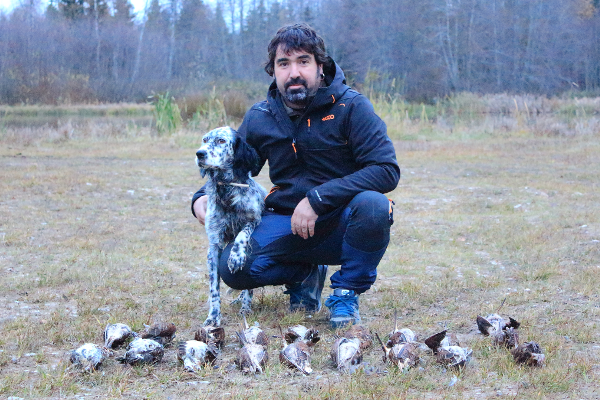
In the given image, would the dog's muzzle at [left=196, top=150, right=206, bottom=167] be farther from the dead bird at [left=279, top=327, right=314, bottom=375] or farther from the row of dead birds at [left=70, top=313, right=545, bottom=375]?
the dead bird at [left=279, top=327, right=314, bottom=375]

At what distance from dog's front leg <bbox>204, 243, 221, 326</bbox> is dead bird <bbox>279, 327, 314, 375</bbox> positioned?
80 cm

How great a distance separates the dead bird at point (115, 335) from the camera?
Answer: 2762mm

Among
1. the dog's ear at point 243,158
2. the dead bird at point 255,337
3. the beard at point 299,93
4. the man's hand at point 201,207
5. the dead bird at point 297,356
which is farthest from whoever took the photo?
the man's hand at point 201,207

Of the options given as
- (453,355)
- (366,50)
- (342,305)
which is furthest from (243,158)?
(366,50)

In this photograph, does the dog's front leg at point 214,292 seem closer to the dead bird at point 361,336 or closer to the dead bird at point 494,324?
the dead bird at point 361,336

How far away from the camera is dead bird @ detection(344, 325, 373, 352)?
2.77m

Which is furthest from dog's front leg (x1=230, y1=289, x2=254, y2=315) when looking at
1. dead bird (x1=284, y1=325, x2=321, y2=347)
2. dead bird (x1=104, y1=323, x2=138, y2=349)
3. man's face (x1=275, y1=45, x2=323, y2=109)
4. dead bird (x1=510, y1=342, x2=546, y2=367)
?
dead bird (x1=510, y1=342, x2=546, y2=367)

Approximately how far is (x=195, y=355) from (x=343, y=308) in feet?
3.01

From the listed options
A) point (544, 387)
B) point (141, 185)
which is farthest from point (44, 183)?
point (544, 387)

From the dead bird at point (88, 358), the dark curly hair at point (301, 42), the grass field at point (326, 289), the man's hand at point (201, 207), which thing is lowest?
the grass field at point (326, 289)

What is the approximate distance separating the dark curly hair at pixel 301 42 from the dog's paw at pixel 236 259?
105 cm

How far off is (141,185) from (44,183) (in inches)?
48.5

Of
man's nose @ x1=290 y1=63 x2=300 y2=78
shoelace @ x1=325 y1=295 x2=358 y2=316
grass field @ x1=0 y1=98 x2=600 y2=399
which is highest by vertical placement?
man's nose @ x1=290 y1=63 x2=300 y2=78

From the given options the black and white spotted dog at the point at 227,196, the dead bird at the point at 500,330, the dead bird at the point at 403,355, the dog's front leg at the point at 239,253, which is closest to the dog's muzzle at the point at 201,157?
the black and white spotted dog at the point at 227,196
